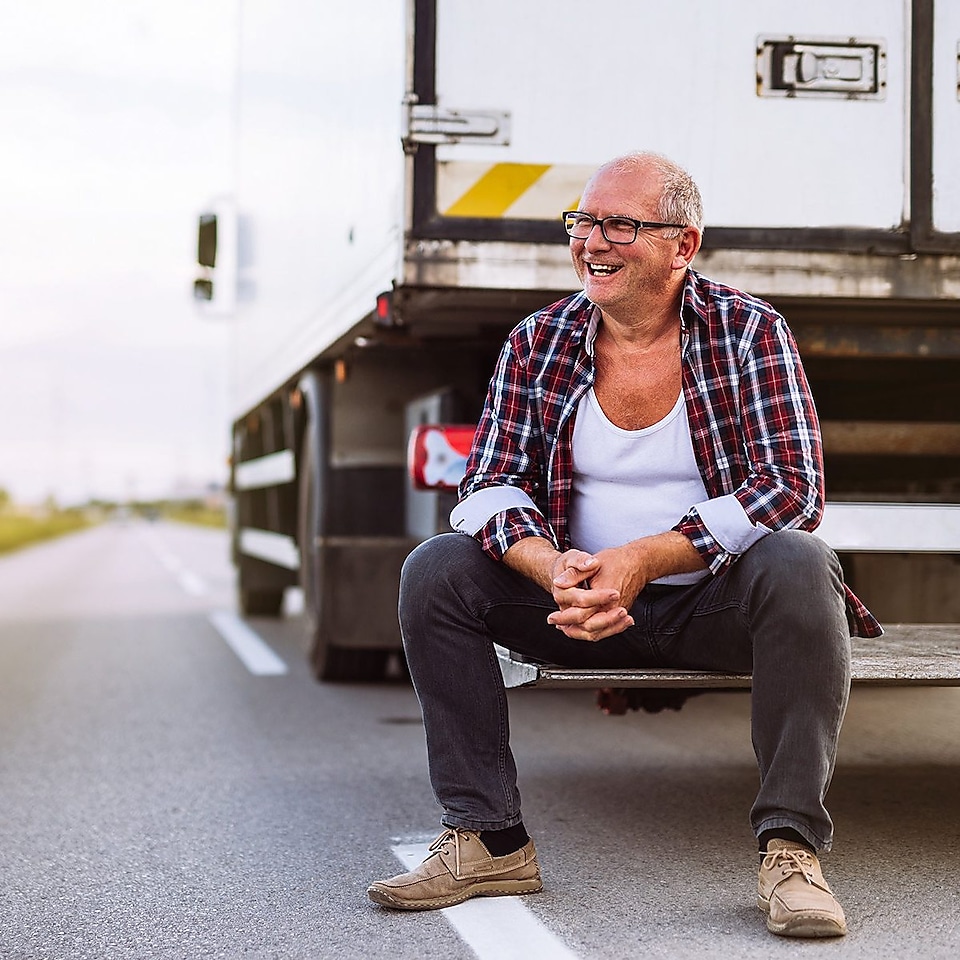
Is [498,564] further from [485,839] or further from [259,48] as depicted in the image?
[259,48]

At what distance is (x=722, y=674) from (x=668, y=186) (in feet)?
3.63

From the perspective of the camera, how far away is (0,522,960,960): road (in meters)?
3.43

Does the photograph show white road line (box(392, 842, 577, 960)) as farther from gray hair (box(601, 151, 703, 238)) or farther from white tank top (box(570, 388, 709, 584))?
gray hair (box(601, 151, 703, 238))

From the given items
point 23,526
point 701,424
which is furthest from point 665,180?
point 23,526

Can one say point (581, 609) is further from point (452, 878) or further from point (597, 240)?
point (597, 240)

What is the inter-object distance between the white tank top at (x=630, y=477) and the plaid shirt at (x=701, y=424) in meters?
0.04

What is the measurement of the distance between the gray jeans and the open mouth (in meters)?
0.67

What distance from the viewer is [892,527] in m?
5.08

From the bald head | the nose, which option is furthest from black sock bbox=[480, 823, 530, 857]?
the bald head

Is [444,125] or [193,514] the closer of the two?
[444,125]

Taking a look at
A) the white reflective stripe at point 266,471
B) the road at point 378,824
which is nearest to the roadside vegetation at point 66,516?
the white reflective stripe at point 266,471

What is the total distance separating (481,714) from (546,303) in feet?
6.17

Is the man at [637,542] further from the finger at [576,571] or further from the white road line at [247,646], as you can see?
the white road line at [247,646]

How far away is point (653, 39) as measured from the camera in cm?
494
